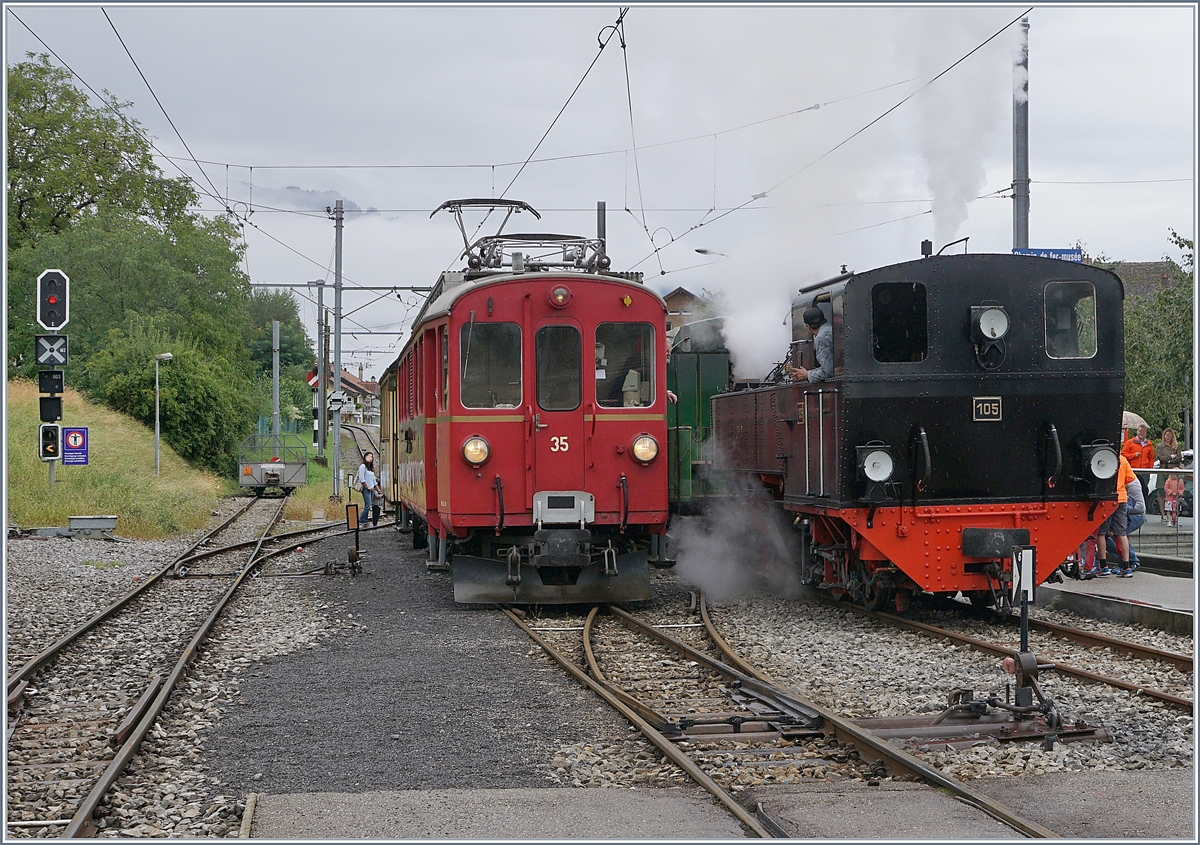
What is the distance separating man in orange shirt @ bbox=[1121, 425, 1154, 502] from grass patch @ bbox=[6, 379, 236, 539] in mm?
17118

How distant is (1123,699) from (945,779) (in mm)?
2691

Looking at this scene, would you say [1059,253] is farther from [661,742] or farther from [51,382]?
[51,382]

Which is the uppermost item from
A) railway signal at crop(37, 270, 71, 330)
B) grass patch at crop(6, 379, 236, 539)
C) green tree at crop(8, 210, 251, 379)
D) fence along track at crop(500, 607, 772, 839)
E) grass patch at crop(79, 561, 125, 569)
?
green tree at crop(8, 210, 251, 379)

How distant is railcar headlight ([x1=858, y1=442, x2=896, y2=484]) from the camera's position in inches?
390

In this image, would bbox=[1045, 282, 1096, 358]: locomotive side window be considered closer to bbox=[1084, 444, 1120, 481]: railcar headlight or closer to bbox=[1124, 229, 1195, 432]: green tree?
bbox=[1084, 444, 1120, 481]: railcar headlight

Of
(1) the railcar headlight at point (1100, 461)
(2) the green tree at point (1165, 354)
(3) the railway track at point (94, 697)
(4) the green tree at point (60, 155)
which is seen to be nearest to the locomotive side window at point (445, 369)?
(3) the railway track at point (94, 697)

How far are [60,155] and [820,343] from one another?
145 feet

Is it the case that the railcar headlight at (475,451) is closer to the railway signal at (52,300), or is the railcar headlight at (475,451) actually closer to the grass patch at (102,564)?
the railway signal at (52,300)

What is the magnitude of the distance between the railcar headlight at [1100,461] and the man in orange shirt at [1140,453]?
458 centimetres

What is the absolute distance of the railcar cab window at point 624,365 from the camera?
12039 mm

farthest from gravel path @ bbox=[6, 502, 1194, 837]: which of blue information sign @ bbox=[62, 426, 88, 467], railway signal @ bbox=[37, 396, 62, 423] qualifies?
blue information sign @ bbox=[62, 426, 88, 467]

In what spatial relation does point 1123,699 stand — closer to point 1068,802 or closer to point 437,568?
point 1068,802

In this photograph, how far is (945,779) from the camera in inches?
219

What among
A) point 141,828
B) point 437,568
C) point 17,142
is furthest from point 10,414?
point 141,828
